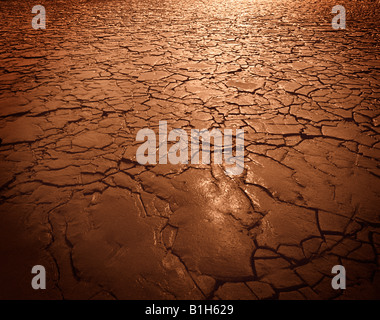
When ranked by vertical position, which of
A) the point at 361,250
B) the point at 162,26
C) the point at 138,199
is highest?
the point at 162,26

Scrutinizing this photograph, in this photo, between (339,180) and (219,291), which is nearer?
(219,291)

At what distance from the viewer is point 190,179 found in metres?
1.38

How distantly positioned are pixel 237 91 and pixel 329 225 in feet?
4.91

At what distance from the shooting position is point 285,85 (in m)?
2.30

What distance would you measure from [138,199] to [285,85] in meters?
1.89

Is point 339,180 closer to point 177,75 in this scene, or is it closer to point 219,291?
point 219,291

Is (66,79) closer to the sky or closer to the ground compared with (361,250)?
closer to the sky

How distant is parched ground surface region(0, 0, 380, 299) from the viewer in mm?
953

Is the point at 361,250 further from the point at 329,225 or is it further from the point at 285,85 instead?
the point at 285,85

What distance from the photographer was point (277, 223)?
→ 1133mm

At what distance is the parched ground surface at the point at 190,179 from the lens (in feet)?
3.13
